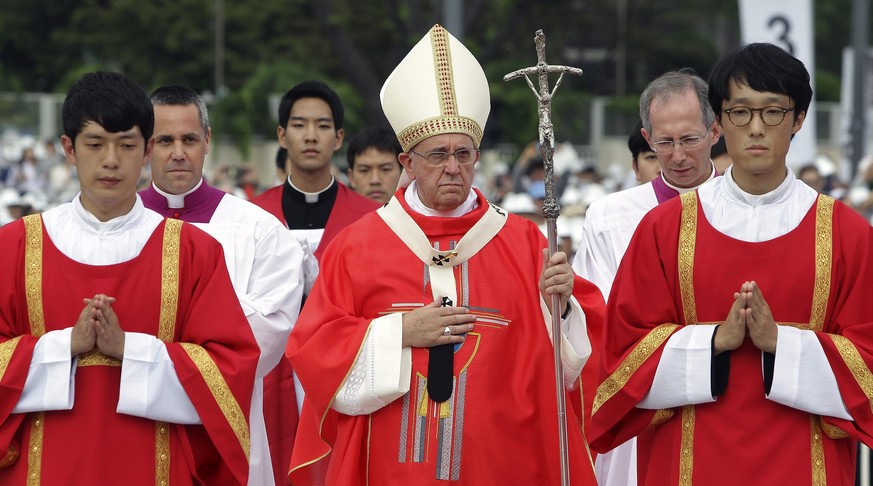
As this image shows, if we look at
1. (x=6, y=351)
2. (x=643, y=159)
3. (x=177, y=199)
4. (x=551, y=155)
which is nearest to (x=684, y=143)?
(x=643, y=159)

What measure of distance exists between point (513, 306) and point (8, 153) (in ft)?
77.7

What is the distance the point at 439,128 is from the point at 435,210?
0.95 ft

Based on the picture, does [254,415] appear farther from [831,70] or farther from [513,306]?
[831,70]

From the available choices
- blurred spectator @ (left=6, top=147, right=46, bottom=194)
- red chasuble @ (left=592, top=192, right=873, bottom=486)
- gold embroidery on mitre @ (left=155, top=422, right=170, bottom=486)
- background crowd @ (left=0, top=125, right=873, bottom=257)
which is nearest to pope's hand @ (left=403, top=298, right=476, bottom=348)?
red chasuble @ (left=592, top=192, right=873, bottom=486)

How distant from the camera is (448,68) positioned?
538 cm

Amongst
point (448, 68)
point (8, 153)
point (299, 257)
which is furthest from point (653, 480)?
point (8, 153)

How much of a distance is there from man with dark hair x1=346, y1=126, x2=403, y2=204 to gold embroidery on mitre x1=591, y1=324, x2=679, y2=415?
3.55 metres

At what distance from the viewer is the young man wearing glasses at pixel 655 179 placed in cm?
623

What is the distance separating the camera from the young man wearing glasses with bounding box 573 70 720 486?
6227 mm

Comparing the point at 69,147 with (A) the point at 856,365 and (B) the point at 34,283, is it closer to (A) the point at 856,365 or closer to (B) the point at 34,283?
(B) the point at 34,283

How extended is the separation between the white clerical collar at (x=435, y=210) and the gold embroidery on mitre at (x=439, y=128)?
0.55ft

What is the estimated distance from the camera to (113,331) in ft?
15.4

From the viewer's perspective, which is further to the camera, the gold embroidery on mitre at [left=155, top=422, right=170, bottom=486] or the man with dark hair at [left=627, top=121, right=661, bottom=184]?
the man with dark hair at [left=627, top=121, right=661, bottom=184]

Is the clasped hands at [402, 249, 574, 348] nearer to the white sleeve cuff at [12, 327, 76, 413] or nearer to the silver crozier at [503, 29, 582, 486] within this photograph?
the silver crozier at [503, 29, 582, 486]
